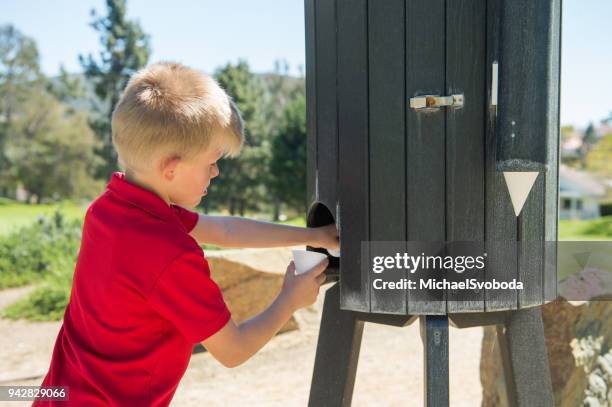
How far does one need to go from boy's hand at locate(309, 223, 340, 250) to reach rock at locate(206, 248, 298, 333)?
304cm

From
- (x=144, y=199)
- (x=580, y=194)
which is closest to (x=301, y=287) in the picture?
(x=144, y=199)

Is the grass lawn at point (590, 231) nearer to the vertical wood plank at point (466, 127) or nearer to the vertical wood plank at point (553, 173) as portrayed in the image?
the vertical wood plank at point (553, 173)

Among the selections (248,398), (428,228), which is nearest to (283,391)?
(248,398)

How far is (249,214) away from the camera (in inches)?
1048

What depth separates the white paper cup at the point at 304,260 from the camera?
1712mm

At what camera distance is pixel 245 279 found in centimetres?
510

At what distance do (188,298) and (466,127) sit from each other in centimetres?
85

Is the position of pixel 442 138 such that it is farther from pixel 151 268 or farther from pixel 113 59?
pixel 113 59

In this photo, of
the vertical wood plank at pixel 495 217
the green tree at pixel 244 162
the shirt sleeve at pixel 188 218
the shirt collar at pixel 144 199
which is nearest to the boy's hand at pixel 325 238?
the shirt sleeve at pixel 188 218

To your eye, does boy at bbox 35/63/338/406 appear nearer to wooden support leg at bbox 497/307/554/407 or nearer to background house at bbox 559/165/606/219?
wooden support leg at bbox 497/307/554/407

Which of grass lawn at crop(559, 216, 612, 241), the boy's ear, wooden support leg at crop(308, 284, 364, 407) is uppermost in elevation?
the boy's ear

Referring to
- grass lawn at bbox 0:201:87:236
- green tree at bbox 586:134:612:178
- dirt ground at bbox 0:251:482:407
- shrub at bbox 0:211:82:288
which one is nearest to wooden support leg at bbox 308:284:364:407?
dirt ground at bbox 0:251:482:407

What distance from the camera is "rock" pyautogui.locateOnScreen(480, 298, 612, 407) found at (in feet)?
9.49

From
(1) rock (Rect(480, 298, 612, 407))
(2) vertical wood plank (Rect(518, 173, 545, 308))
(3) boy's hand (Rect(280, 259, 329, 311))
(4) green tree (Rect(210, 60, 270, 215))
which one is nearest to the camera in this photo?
(3) boy's hand (Rect(280, 259, 329, 311))
